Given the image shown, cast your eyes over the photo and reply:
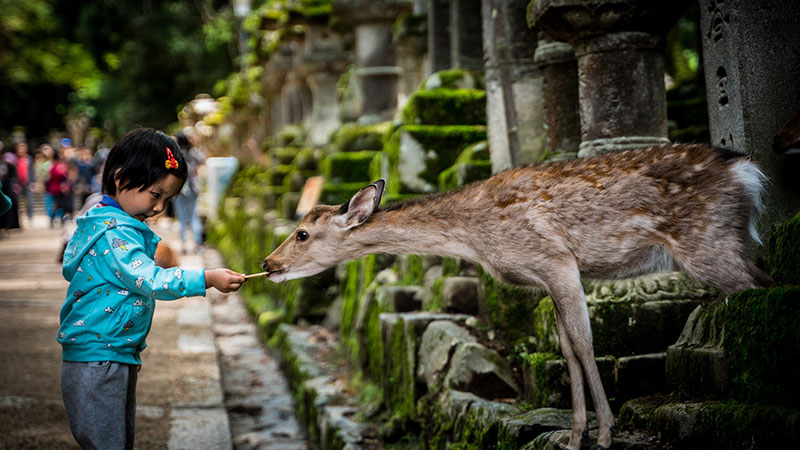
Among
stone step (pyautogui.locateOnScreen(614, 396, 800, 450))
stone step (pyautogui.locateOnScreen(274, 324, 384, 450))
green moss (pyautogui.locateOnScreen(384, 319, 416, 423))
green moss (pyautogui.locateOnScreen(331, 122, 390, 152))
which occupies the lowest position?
stone step (pyautogui.locateOnScreen(274, 324, 384, 450))

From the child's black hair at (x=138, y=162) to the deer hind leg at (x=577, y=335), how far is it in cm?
190

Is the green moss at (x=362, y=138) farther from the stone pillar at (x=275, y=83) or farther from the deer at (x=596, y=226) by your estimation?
the stone pillar at (x=275, y=83)

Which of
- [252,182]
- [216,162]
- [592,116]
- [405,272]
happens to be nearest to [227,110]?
[216,162]

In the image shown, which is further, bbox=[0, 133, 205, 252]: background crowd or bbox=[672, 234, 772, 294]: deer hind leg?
bbox=[0, 133, 205, 252]: background crowd

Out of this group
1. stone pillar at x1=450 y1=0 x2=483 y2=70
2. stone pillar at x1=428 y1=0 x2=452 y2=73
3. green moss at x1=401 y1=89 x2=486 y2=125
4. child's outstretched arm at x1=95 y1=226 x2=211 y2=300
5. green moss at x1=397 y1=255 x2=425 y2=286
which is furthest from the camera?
stone pillar at x1=428 y1=0 x2=452 y2=73

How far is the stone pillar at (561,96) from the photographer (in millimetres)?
5621

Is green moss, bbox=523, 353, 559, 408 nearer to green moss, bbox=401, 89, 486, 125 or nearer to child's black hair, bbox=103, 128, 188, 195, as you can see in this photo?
child's black hair, bbox=103, 128, 188, 195

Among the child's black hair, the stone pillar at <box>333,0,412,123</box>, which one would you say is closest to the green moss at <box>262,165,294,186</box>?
the stone pillar at <box>333,0,412,123</box>

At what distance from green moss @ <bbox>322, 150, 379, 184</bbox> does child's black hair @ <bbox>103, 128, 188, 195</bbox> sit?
5.99 metres

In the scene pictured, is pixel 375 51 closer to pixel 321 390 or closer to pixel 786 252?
pixel 321 390

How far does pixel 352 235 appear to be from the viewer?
4.29 meters

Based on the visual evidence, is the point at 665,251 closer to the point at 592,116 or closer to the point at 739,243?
the point at 739,243

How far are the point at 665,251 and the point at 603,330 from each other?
0.88 m

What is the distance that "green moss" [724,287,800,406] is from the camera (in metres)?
2.91
